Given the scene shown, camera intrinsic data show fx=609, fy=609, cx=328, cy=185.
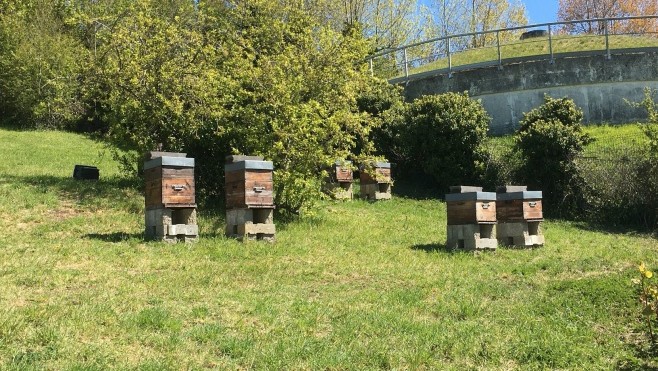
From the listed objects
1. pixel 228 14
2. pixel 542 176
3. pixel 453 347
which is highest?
pixel 228 14

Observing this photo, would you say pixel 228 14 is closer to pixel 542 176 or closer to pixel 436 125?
pixel 436 125

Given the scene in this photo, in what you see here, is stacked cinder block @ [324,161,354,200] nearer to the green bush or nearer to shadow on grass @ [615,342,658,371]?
the green bush

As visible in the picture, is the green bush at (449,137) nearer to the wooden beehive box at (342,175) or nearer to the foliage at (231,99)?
the wooden beehive box at (342,175)

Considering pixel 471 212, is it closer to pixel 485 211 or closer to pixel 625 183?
pixel 485 211

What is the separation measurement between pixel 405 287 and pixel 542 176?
12.6m

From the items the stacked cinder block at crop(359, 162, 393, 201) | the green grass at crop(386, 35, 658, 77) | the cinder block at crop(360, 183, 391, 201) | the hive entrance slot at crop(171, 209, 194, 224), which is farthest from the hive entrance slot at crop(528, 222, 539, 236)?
the green grass at crop(386, 35, 658, 77)

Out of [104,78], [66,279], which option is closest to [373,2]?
[104,78]

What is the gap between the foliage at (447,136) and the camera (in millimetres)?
21531

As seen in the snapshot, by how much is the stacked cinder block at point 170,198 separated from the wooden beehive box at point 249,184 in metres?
1.01

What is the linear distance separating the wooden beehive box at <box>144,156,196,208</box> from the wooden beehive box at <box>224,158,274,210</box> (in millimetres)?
1012

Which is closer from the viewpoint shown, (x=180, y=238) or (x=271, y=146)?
(x=180, y=238)

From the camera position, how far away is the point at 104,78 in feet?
51.7

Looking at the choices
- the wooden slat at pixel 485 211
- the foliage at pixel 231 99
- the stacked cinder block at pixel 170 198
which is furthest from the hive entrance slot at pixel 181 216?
the wooden slat at pixel 485 211

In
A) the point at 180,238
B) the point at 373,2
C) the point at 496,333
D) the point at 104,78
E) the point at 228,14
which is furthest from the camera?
the point at 373,2
